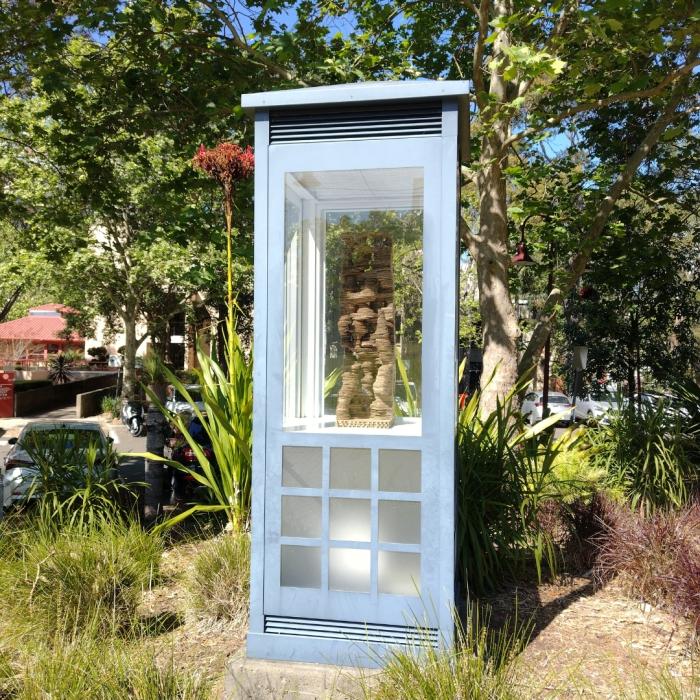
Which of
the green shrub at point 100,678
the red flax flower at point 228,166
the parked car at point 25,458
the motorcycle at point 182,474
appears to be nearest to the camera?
the green shrub at point 100,678

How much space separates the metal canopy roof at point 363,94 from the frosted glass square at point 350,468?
77.4 inches

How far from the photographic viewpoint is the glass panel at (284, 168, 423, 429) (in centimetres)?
431

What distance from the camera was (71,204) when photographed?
1220cm

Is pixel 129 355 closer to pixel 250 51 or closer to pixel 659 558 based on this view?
pixel 250 51

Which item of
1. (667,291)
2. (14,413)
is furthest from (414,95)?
(14,413)

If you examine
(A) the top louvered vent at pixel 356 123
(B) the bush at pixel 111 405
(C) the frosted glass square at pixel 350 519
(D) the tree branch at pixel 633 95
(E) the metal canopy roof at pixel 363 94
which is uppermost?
(D) the tree branch at pixel 633 95

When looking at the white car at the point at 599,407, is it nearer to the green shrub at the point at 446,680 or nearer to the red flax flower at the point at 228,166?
Answer: the red flax flower at the point at 228,166

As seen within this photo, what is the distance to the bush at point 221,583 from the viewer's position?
503 cm

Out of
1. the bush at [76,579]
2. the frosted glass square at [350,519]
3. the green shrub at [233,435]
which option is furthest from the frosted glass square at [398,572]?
the green shrub at [233,435]

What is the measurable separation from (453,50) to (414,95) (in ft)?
28.4

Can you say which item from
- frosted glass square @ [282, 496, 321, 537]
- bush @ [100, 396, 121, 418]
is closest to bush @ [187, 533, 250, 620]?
frosted glass square @ [282, 496, 321, 537]

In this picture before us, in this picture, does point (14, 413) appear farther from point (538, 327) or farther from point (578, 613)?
point (578, 613)

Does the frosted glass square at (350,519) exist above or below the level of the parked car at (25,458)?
above

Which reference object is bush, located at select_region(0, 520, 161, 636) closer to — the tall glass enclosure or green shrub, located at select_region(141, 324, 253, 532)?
green shrub, located at select_region(141, 324, 253, 532)
